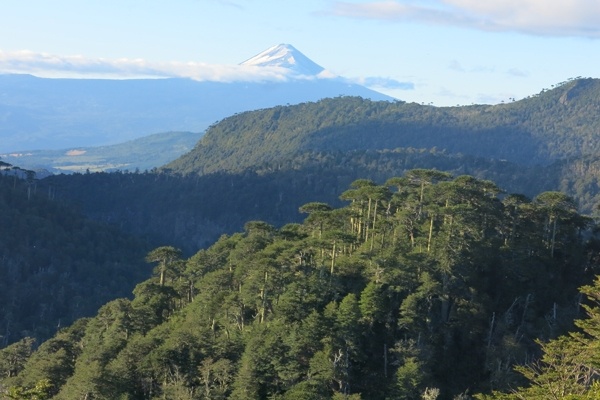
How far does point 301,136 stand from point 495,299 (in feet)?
503

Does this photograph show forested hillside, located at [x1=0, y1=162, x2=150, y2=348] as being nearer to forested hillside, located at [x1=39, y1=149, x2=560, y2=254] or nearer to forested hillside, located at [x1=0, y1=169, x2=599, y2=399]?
forested hillside, located at [x1=39, y1=149, x2=560, y2=254]

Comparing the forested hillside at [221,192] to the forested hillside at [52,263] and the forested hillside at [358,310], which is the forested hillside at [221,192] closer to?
the forested hillside at [52,263]

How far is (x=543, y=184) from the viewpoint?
13350 centimetres

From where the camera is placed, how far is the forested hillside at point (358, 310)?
3672 centimetres

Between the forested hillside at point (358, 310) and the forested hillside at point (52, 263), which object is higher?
the forested hillside at point (358, 310)

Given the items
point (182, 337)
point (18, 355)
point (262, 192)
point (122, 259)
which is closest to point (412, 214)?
point (182, 337)

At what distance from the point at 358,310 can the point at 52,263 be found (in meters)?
54.7

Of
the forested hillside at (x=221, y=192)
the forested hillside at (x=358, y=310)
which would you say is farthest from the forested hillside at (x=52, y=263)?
the forested hillside at (x=358, y=310)

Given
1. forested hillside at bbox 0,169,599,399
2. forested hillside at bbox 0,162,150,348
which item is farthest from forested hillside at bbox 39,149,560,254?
forested hillside at bbox 0,169,599,399

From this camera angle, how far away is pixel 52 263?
8600 cm

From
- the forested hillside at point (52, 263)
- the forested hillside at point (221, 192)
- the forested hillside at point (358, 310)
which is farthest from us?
the forested hillside at point (221, 192)

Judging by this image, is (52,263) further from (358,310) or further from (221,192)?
(358,310)

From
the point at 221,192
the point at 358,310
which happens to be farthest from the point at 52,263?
the point at 358,310

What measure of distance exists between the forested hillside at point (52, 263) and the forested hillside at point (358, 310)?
86.8 feet
